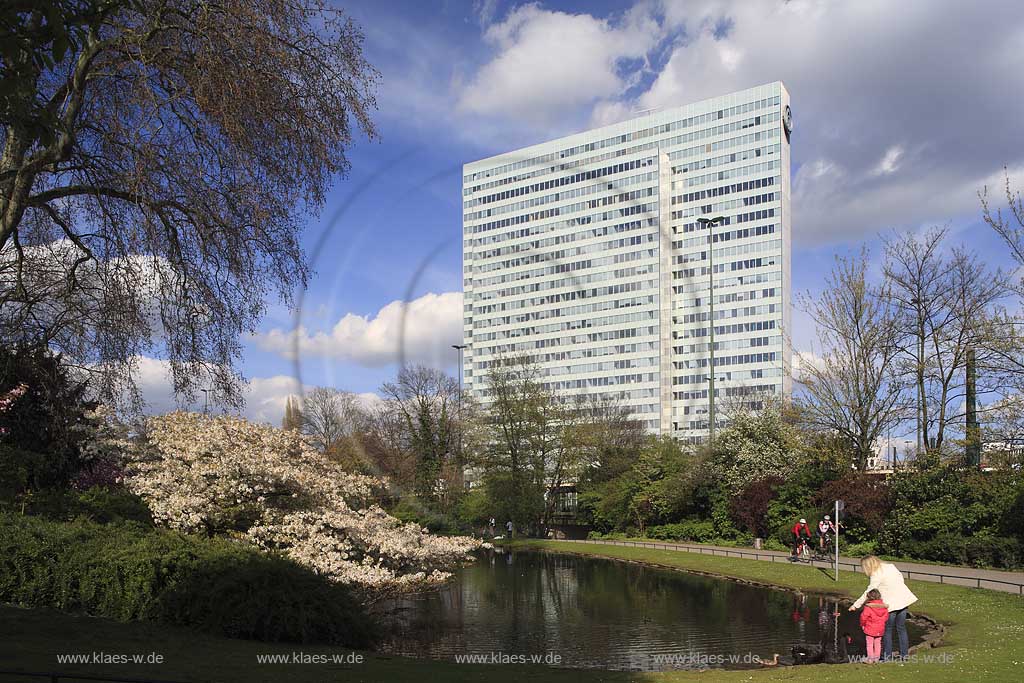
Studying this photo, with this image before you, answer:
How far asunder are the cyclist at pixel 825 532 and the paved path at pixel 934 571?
0.83 metres

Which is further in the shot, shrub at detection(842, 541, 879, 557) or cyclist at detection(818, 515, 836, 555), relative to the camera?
shrub at detection(842, 541, 879, 557)

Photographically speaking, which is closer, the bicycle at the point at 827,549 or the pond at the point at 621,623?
the pond at the point at 621,623

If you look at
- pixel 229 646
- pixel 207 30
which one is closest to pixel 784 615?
pixel 229 646

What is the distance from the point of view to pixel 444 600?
23156 millimetres

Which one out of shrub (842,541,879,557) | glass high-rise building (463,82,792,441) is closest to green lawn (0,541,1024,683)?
shrub (842,541,879,557)

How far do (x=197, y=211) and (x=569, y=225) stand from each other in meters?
64.6

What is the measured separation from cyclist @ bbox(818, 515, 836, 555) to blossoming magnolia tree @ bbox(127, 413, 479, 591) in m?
19.4

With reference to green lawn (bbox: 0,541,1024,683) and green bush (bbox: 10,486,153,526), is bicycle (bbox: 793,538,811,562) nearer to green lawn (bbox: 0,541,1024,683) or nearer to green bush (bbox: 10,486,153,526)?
green lawn (bbox: 0,541,1024,683)

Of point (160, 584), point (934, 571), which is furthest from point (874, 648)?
point (934, 571)

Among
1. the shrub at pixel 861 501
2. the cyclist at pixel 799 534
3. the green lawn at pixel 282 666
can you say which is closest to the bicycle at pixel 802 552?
the cyclist at pixel 799 534

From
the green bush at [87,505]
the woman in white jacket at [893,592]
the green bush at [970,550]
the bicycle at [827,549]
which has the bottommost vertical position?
the bicycle at [827,549]

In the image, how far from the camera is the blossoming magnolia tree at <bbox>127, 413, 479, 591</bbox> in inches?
658

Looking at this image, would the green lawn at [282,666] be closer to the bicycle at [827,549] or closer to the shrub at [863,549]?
the bicycle at [827,549]

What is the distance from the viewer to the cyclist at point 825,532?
3181 cm
